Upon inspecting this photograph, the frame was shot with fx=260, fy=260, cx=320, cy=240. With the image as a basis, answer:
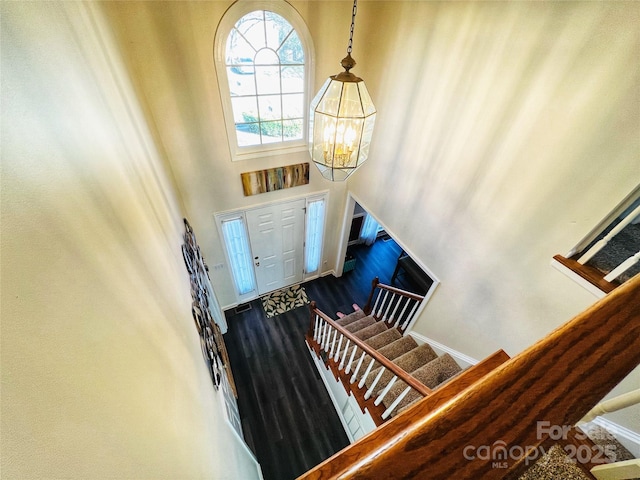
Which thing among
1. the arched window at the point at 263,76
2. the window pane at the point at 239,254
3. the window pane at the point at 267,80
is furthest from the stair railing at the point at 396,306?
the window pane at the point at 267,80

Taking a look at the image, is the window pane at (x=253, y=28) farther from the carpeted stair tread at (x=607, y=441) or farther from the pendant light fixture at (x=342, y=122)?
the carpeted stair tread at (x=607, y=441)

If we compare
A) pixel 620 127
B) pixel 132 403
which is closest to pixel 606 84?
pixel 620 127

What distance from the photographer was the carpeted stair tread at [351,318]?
13.3 ft

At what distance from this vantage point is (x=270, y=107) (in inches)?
117

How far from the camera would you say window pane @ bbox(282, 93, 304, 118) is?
119 inches

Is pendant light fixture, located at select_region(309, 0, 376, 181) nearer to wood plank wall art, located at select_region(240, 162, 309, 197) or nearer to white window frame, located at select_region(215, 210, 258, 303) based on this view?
wood plank wall art, located at select_region(240, 162, 309, 197)

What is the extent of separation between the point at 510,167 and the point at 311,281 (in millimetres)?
3703

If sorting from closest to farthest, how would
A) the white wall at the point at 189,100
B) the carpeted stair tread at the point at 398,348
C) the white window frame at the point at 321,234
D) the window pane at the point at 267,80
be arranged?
the white wall at the point at 189,100 < the window pane at the point at 267,80 < the carpeted stair tread at the point at 398,348 < the white window frame at the point at 321,234

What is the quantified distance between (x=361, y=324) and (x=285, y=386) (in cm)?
136

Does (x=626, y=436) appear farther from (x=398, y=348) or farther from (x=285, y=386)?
(x=285, y=386)

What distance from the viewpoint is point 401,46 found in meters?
2.55

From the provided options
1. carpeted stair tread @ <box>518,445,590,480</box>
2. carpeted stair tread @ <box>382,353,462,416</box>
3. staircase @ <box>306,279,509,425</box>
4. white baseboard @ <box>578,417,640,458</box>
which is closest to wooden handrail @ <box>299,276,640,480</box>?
carpeted stair tread @ <box>518,445,590,480</box>

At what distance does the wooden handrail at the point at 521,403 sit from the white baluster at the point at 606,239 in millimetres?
1493

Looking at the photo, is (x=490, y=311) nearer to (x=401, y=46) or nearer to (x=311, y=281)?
(x=401, y=46)
